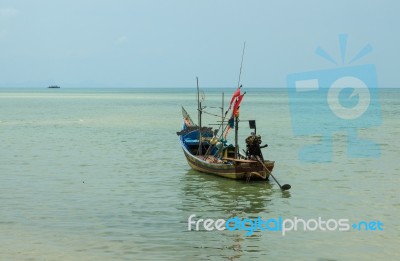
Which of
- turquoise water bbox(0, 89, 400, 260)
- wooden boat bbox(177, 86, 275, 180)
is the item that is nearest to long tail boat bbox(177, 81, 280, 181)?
wooden boat bbox(177, 86, 275, 180)

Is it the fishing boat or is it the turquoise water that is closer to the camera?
the turquoise water

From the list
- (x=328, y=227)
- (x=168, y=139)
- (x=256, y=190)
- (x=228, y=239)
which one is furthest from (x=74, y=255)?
(x=168, y=139)

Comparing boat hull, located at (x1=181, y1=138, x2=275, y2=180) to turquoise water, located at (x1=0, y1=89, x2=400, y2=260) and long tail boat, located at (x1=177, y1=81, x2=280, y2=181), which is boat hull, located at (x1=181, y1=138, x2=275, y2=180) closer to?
long tail boat, located at (x1=177, y1=81, x2=280, y2=181)

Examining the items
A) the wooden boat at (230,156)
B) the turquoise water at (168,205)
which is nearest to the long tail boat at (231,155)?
the wooden boat at (230,156)

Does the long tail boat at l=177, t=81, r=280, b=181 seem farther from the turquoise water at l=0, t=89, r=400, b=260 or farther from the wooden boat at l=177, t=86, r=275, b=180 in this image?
the turquoise water at l=0, t=89, r=400, b=260

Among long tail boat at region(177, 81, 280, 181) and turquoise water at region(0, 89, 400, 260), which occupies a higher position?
long tail boat at region(177, 81, 280, 181)

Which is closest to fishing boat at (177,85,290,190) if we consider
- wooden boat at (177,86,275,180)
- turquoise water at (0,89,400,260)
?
wooden boat at (177,86,275,180)

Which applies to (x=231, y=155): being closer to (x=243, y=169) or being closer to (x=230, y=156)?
(x=230, y=156)

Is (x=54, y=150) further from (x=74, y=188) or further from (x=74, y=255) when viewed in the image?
(x=74, y=255)

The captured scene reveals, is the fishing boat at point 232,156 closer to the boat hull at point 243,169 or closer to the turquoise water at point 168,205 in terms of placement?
the boat hull at point 243,169

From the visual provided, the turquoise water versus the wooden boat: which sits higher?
the wooden boat

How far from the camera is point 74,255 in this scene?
11.7 m

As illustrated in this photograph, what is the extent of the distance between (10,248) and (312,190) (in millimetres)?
10595

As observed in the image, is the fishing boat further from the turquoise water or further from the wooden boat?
the turquoise water
